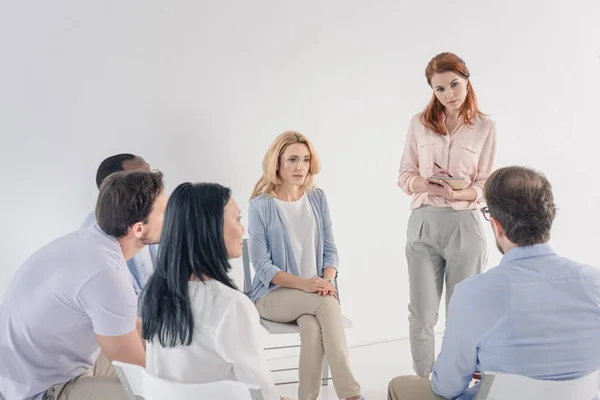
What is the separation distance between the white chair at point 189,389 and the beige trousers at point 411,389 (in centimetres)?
58

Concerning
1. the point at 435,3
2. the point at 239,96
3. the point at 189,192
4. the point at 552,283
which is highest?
the point at 435,3

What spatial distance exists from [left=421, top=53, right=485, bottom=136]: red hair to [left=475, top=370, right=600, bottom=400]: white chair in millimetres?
1630

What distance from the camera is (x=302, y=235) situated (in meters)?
3.17

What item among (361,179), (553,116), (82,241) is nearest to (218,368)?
(82,241)

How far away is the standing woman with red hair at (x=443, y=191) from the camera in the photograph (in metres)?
2.96

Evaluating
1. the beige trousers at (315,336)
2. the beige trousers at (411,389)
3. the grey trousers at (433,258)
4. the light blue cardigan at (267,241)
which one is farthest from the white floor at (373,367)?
the beige trousers at (411,389)

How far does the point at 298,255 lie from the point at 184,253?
4.71ft

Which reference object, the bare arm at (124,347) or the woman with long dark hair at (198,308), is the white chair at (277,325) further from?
the woman with long dark hair at (198,308)

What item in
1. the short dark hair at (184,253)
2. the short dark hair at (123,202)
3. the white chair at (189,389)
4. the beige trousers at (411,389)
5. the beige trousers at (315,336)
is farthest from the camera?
the beige trousers at (315,336)

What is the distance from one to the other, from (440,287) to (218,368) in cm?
169

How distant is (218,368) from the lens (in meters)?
1.74

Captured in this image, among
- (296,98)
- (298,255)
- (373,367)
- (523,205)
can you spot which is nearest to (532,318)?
(523,205)

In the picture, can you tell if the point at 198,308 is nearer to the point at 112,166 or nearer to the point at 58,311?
the point at 58,311

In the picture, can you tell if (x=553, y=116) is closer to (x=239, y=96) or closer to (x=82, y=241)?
(x=239, y=96)
